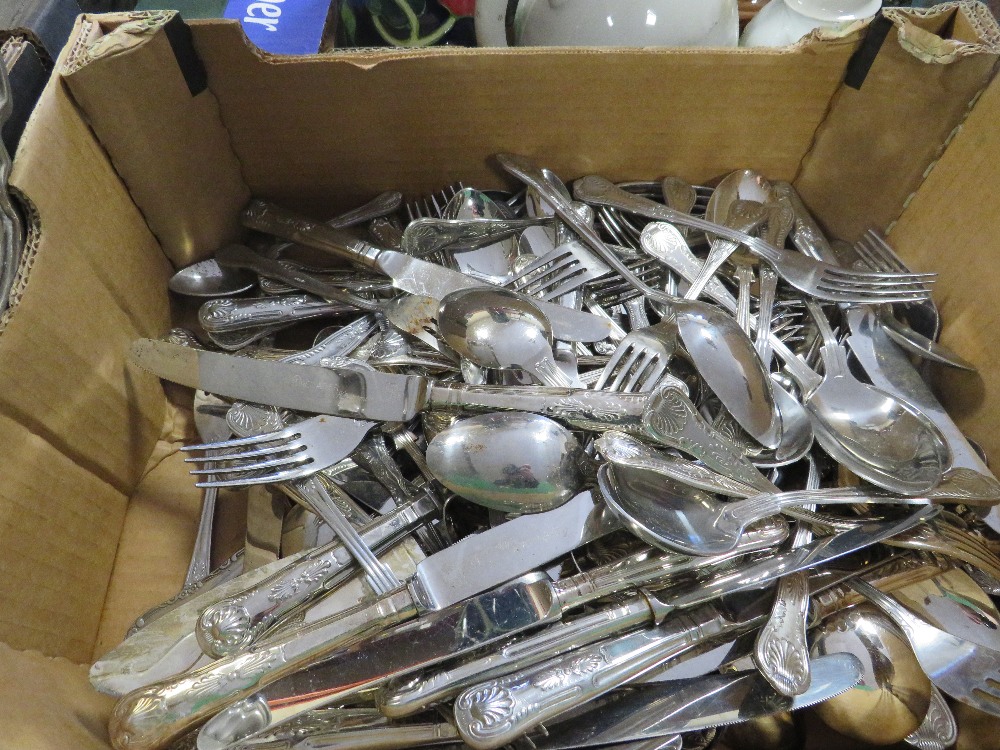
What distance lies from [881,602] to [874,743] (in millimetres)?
139

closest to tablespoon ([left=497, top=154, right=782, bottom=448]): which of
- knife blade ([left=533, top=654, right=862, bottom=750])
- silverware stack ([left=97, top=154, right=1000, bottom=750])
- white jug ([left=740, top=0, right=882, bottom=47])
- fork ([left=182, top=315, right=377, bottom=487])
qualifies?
silverware stack ([left=97, top=154, right=1000, bottom=750])

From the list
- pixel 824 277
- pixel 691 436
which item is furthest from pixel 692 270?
pixel 691 436

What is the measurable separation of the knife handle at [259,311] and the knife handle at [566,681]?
457 millimetres

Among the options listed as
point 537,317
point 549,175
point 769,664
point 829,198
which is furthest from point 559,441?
point 829,198

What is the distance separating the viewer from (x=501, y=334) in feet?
2.25

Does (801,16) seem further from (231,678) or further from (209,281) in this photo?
(231,678)

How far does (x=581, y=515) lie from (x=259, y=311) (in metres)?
0.45

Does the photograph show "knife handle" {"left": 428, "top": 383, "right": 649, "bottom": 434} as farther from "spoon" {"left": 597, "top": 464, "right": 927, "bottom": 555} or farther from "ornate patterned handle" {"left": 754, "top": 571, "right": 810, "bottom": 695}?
"ornate patterned handle" {"left": 754, "top": 571, "right": 810, "bottom": 695}

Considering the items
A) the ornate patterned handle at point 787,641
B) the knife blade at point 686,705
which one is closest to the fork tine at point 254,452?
the knife blade at point 686,705

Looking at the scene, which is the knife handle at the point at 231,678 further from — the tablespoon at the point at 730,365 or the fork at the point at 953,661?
the fork at the point at 953,661

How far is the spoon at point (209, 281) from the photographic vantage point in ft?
2.72

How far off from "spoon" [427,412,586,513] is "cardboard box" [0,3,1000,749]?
0.35m

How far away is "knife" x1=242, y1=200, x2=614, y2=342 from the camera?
0.73m

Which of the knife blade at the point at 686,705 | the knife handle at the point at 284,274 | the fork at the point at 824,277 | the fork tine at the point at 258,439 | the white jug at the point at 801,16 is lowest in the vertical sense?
the knife blade at the point at 686,705
